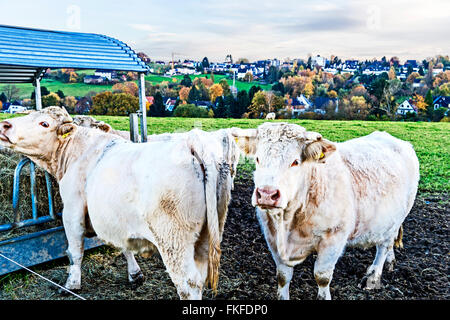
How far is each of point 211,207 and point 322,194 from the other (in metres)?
1.06

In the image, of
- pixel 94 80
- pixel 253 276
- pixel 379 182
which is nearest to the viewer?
pixel 379 182

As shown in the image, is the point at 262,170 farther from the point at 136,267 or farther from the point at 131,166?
the point at 136,267

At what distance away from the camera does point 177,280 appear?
3.24 meters

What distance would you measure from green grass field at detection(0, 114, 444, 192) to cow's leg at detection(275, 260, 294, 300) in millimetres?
7173

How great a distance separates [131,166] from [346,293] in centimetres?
283

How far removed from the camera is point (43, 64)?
203 inches

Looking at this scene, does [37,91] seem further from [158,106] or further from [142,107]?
[158,106]

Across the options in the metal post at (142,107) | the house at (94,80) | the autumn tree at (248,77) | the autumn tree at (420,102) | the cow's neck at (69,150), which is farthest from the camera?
the autumn tree at (248,77)

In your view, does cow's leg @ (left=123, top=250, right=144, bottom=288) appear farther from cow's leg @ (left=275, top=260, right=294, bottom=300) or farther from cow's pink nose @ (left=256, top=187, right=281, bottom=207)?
cow's pink nose @ (left=256, top=187, right=281, bottom=207)

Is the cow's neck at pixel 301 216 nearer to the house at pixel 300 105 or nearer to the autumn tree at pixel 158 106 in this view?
the autumn tree at pixel 158 106

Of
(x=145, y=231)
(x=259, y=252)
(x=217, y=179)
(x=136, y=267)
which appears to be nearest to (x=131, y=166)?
(x=145, y=231)

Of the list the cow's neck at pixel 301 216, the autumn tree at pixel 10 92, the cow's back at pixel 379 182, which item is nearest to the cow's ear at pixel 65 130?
the cow's neck at pixel 301 216

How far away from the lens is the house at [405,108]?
3356 cm

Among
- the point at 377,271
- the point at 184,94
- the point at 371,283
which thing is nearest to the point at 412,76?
the point at 184,94
